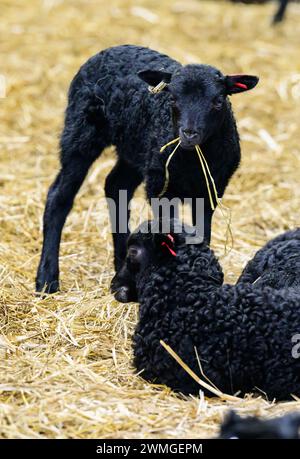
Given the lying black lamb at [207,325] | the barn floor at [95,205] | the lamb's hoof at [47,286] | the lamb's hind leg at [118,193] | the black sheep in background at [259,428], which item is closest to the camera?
the black sheep in background at [259,428]

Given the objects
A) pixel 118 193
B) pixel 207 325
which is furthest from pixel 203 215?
pixel 207 325

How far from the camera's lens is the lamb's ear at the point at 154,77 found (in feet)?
21.6

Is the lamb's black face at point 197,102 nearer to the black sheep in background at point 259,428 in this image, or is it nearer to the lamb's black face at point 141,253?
the lamb's black face at point 141,253

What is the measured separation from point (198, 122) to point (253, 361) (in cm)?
180

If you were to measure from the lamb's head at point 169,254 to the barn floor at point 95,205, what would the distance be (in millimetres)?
658

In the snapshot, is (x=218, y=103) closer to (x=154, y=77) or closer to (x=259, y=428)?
(x=154, y=77)

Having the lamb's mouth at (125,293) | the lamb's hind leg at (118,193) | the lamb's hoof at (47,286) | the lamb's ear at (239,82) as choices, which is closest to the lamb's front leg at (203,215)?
the lamb's ear at (239,82)

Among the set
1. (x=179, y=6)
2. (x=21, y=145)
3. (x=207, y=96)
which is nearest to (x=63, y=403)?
(x=207, y=96)

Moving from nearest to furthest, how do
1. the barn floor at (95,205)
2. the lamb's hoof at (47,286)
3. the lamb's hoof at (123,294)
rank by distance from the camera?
the barn floor at (95,205) < the lamb's hoof at (123,294) < the lamb's hoof at (47,286)

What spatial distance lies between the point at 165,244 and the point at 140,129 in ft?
5.86

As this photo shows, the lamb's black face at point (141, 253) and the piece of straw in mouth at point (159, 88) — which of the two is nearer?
the lamb's black face at point (141, 253)

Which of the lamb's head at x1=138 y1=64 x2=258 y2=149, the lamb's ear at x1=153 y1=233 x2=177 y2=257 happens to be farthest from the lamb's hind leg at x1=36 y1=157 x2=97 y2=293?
the lamb's ear at x1=153 y1=233 x2=177 y2=257

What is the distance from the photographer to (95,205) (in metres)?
9.01

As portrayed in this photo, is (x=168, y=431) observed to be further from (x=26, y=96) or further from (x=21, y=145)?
(x=26, y=96)
